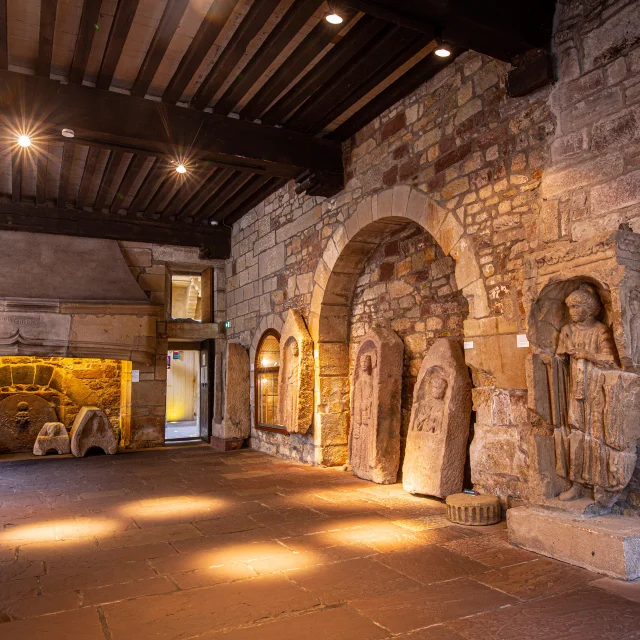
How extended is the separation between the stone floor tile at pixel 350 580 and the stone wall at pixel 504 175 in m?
1.03

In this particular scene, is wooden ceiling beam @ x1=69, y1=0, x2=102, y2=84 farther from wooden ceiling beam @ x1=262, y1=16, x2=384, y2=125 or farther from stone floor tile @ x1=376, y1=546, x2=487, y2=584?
stone floor tile @ x1=376, y1=546, x2=487, y2=584

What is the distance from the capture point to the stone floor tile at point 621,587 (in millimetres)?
2289

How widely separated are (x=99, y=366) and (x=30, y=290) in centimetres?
169

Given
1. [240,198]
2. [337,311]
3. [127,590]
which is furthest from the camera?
[240,198]

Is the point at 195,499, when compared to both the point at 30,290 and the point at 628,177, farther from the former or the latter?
the point at 30,290

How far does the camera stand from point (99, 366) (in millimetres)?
8453

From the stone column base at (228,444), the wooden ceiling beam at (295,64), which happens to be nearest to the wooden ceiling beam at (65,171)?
the wooden ceiling beam at (295,64)

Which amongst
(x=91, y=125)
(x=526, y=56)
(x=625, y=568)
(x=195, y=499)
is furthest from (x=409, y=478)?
(x=91, y=125)

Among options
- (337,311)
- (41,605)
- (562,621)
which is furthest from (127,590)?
(337,311)

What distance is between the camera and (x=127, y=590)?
248 centimetres

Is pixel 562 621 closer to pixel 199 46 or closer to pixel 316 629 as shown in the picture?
pixel 316 629

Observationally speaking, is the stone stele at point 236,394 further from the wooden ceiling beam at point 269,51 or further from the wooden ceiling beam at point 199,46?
the wooden ceiling beam at point 199,46

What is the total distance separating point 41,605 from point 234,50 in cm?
351

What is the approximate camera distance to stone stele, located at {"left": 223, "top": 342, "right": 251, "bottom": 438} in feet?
24.5
